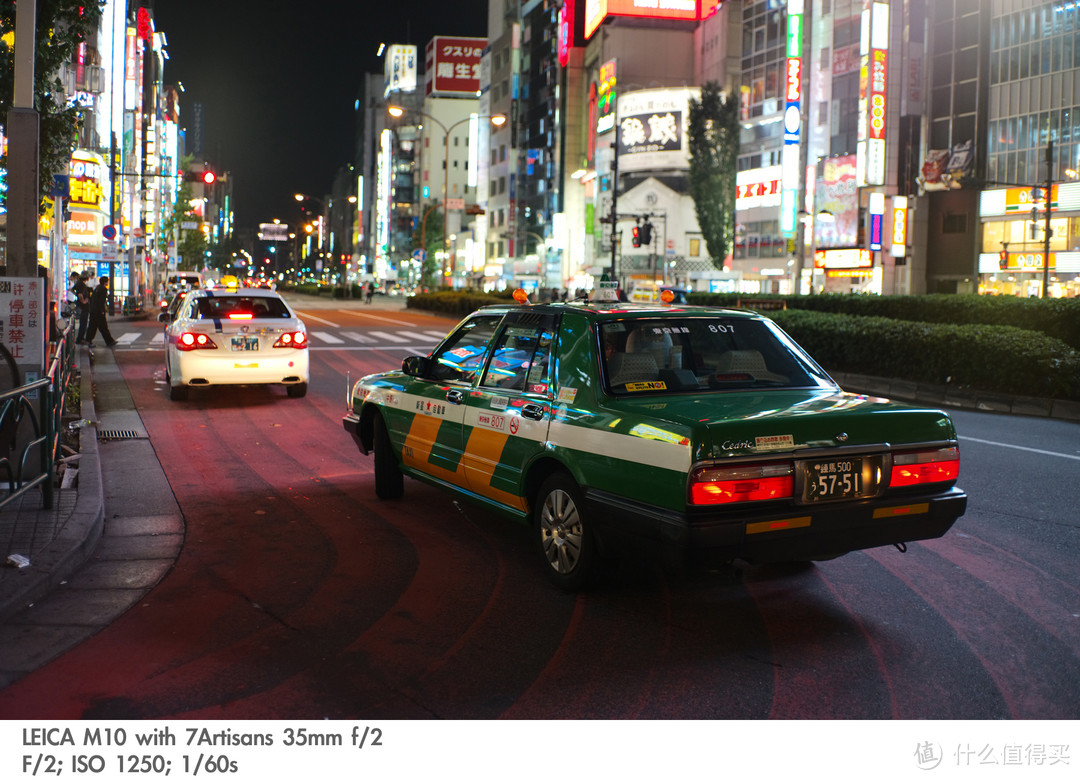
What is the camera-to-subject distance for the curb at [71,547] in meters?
5.34

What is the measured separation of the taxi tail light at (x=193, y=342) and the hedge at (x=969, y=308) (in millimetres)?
12754

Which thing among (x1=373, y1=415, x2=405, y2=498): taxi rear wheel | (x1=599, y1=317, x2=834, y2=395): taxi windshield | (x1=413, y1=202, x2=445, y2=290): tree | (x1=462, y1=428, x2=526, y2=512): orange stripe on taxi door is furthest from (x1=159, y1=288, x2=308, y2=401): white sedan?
(x1=413, y1=202, x2=445, y2=290): tree

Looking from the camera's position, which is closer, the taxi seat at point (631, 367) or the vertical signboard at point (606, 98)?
the taxi seat at point (631, 367)

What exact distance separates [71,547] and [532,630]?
289cm

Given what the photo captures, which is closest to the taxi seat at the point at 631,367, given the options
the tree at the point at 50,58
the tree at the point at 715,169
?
the tree at the point at 50,58

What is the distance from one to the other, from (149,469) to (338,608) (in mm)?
4780

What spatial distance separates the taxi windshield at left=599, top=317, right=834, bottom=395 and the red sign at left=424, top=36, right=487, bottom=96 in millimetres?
151161

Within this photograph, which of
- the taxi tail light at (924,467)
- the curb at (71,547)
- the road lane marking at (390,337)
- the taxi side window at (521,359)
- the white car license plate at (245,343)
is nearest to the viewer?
the taxi tail light at (924,467)

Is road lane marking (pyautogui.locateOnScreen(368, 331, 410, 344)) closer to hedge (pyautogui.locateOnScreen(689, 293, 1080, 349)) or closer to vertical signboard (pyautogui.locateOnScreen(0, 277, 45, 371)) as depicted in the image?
hedge (pyautogui.locateOnScreen(689, 293, 1080, 349))

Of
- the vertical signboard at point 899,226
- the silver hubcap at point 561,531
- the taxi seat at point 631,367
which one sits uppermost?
the vertical signboard at point 899,226

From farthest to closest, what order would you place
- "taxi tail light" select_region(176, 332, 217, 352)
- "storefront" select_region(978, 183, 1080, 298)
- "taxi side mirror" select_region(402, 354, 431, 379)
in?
"storefront" select_region(978, 183, 1080, 298) → "taxi tail light" select_region(176, 332, 217, 352) → "taxi side mirror" select_region(402, 354, 431, 379)

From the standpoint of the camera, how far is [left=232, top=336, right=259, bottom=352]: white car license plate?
46.8ft

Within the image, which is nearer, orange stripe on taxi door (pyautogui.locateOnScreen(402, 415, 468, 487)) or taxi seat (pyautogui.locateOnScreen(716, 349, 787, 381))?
taxi seat (pyautogui.locateOnScreen(716, 349, 787, 381))

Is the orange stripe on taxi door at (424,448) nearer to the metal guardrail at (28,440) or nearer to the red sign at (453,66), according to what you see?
the metal guardrail at (28,440)
